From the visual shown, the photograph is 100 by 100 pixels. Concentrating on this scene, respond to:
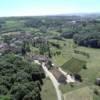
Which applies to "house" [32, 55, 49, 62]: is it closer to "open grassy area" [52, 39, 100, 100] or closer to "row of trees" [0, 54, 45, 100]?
"open grassy area" [52, 39, 100, 100]

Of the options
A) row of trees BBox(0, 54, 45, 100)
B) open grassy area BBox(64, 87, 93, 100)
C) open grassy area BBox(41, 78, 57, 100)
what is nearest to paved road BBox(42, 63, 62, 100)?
open grassy area BBox(41, 78, 57, 100)

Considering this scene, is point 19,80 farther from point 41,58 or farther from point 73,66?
point 41,58

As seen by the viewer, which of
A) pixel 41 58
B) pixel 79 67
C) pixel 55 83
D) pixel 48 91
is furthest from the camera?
pixel 41 58

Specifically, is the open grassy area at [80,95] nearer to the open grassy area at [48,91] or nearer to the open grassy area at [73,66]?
the open grassy area at [48,91]

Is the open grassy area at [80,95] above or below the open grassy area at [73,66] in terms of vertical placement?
above

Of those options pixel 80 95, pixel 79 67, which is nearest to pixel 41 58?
pixel 79 67

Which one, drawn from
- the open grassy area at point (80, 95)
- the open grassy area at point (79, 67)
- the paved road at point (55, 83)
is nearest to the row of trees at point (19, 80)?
the paved road at point (55, 83)

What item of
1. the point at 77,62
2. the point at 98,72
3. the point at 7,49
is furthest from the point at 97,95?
the point at 7,49

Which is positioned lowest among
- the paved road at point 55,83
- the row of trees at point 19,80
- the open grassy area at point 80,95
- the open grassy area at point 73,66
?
the open grassy area at point 73,66
